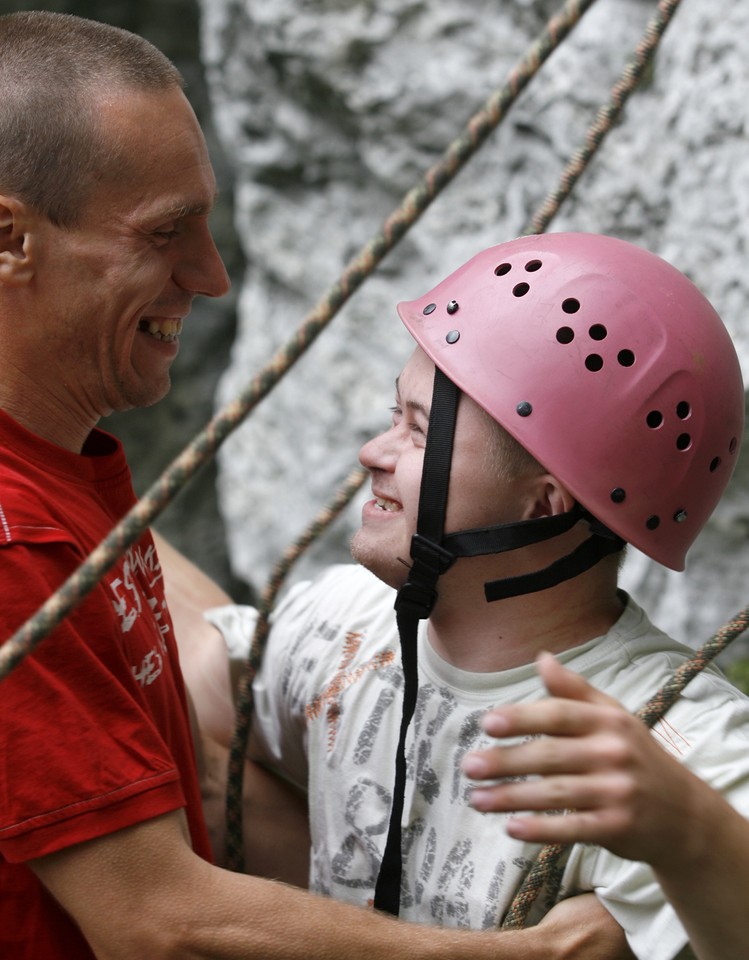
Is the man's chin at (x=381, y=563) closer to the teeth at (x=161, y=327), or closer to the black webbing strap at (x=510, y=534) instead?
the black webbing strap at (x=510, y=534)

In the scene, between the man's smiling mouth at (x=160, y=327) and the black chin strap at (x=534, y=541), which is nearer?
the black chin strap at (x=534, y=541)

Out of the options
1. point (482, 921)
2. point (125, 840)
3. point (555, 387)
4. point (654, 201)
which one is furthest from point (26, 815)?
point (654, 201)

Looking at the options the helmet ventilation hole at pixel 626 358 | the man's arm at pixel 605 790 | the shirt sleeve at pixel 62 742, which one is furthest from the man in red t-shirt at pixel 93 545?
the helmet ventilation hole at pixel 626 358

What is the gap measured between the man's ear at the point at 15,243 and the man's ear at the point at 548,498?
111 centimetres

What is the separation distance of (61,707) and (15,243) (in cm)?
93

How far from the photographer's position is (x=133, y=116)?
89.9 inches

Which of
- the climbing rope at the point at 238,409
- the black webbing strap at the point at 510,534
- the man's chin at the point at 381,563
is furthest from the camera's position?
the man's chin at the point at 381,563

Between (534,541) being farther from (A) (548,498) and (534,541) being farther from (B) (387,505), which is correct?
(B) (387,505)

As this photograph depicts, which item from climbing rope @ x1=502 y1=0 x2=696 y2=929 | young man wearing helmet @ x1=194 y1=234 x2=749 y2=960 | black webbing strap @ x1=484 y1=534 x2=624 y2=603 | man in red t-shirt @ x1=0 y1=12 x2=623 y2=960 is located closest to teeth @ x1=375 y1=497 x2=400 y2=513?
young man wearing helmet @ x1=194 y1=234 x2=749 y2=960

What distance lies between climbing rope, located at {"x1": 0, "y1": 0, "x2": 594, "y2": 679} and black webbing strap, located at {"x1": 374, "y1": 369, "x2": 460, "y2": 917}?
63 centimetres

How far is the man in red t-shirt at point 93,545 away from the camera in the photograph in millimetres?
1942

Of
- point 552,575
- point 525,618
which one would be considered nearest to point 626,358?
point 552,575

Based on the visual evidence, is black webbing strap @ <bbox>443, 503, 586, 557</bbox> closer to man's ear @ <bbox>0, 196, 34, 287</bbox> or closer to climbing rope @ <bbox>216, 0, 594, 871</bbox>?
climbing rope @ <bbox>216, 0, 594, 871</bbox>

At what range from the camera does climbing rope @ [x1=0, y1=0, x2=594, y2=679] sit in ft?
5.30
